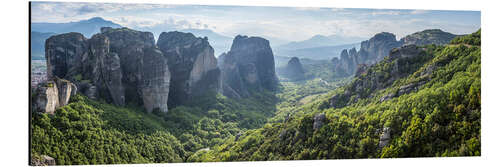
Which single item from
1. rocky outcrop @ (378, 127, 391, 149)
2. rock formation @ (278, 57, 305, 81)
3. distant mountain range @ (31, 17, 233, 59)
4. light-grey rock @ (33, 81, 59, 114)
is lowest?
rocky outcrop @ (378, 127, 391, 149)

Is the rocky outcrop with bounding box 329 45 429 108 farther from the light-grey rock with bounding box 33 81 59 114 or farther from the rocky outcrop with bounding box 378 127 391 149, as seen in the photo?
the light-grey rock with bounding box 33 81 59 114

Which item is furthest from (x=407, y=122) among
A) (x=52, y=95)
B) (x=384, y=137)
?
(x=52, y=95)

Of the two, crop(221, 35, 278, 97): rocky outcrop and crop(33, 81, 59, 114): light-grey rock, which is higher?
crop(221, 35, 278, 97): rocky outcrop

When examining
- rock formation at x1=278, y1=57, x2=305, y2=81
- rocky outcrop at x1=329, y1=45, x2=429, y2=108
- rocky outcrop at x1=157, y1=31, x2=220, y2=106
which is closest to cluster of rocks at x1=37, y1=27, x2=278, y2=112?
rocky outcrop at x1=157, y1=31, x2=220, y2=106

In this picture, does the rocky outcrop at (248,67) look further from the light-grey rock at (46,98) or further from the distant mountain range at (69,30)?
the light-grey rock at (46,98)

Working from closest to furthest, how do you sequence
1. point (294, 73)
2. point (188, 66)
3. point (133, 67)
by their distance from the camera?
point (133, 67) → point (188, 66) → point (294, 73)

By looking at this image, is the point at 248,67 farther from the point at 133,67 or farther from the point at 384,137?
the point at 384,137
